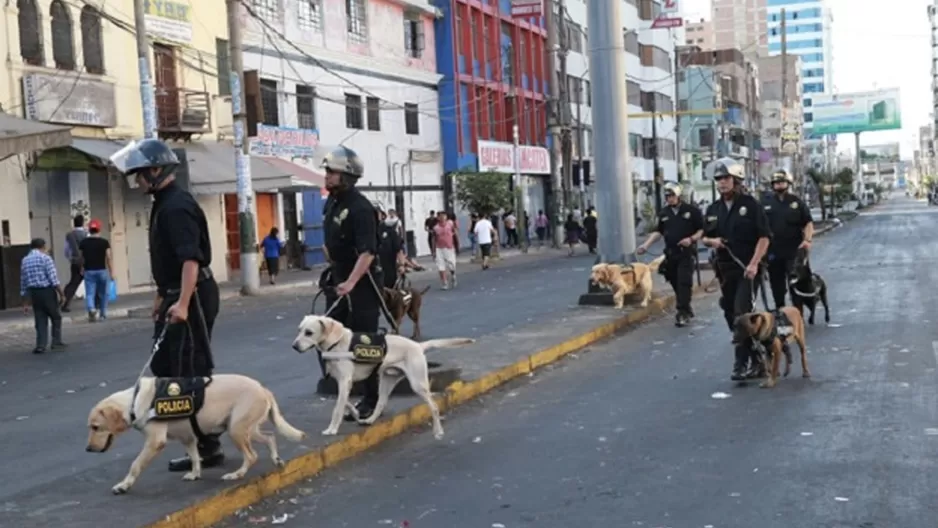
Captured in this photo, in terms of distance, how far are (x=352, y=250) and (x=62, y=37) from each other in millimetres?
20482

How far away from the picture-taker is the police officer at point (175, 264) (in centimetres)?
689

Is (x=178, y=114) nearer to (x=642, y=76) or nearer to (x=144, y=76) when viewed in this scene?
(x=144, y=76)

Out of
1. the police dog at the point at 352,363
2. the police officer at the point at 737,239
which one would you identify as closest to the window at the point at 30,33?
the police officer at the point at 737,239

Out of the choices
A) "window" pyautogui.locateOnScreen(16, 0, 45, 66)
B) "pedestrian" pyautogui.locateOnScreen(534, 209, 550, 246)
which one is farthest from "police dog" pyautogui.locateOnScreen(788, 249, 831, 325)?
"pedestrian" pyautogui.locateOnScreen(534, 209, 550, 246)

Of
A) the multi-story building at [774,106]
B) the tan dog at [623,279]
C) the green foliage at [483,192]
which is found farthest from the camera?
the multi-story building at [774,106]

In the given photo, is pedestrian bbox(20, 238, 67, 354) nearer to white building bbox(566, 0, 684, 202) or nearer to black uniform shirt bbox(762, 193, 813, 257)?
black uniform shirt bbox(762, 193, 813, 257)

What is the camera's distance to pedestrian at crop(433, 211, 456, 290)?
86.9 ft

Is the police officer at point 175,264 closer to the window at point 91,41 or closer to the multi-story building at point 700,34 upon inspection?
the window at point 91,41

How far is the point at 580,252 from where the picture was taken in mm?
45312

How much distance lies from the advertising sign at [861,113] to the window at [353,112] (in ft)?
204

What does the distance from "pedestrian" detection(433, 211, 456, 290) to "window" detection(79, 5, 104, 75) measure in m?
8.71

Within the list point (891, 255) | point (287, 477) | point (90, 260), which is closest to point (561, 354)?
point (287, 477)

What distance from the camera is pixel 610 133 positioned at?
18469 millimetres

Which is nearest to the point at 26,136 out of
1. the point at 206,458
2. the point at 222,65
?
the point at 222,65
